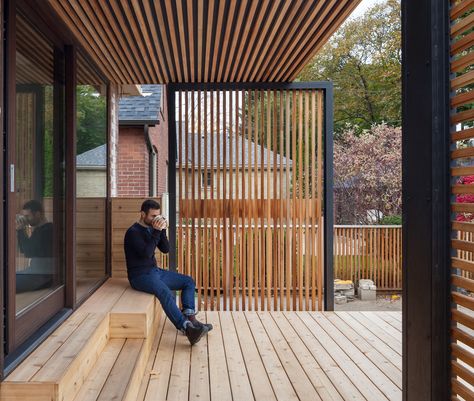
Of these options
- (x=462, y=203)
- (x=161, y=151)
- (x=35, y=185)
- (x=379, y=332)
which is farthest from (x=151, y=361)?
(x=161, y=151)

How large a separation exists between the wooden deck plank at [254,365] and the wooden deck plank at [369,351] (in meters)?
0.88

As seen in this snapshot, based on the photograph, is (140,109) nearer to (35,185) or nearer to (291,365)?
(35,185)

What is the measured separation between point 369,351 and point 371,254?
19.3 ft

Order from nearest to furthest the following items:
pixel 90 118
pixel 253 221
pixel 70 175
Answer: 1. pixel 70 175
2. pixel 90 118
3. pixel 253 221

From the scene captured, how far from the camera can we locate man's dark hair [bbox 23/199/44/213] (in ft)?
8.88

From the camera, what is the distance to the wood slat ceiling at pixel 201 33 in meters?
3.24

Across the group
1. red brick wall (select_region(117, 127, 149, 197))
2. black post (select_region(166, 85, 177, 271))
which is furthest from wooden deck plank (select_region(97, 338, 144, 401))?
red brick wall (select_region(117, 127, 149, 197))

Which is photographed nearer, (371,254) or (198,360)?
(198,360)

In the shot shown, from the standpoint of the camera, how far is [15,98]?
2484 millimetres

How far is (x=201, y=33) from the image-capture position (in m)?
3.70

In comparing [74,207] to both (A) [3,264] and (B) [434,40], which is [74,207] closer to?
(A) [3,264]

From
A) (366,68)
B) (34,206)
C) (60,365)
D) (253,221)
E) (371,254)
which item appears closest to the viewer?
(60,365)

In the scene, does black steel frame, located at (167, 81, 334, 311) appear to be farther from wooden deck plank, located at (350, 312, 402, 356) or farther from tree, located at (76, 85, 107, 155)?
tree, located at (76, 85, 107, 155)

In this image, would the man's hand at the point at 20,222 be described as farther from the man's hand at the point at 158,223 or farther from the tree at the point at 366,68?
the tree at the point at 366,68
